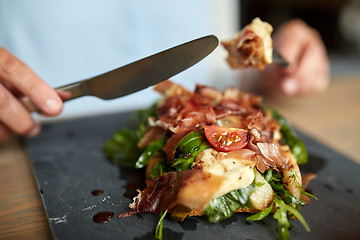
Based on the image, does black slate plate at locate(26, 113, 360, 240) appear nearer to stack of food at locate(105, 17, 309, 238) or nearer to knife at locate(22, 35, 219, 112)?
stack of food at locate(105, 17, 309, 238)

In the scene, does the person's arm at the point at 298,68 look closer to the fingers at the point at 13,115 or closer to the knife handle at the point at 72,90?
the knife handle at the point at 72,90

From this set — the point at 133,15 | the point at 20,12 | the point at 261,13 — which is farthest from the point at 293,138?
the point at 261,13

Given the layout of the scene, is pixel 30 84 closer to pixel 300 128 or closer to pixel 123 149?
pixel 123 149

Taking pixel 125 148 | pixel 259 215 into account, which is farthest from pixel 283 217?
pixel 125 148

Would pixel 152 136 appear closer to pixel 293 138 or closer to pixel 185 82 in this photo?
pixel 293 138

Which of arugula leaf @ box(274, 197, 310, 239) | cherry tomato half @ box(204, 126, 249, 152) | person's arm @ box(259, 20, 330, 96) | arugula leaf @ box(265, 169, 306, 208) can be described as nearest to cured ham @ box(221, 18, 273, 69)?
cherry tomato half @ box(204, 126, 249, 152)

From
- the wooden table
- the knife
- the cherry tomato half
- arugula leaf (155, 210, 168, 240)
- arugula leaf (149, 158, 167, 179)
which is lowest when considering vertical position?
the wooden table
